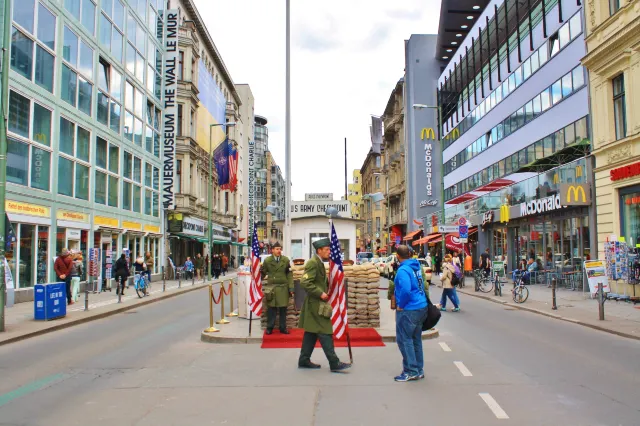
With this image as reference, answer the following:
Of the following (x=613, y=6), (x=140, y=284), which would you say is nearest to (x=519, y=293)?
(x=613, y=6)

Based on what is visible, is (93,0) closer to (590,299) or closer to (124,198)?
(124,198)

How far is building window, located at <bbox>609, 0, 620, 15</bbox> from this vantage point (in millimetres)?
20534

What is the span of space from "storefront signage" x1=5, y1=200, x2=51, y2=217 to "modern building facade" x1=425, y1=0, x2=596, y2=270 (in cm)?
1809

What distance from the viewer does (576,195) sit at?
22.3 metres

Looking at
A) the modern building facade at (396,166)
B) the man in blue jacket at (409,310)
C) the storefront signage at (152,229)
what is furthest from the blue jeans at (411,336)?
the modern building facade at (396,166)

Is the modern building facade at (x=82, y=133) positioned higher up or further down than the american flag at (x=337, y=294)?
higher up

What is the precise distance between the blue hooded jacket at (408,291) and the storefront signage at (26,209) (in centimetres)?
1619

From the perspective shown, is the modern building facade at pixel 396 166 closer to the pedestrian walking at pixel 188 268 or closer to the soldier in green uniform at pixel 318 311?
the pedestrian walking at pixel 188 268

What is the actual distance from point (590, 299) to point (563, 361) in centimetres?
1191

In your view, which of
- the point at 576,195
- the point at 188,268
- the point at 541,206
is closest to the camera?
Answer: the point at 576,195

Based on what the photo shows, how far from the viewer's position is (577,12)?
2442 cm

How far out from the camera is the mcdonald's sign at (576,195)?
72.8 feet

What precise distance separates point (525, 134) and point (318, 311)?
85.9 feet

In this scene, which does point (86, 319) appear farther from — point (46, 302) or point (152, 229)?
point (152, 229)
